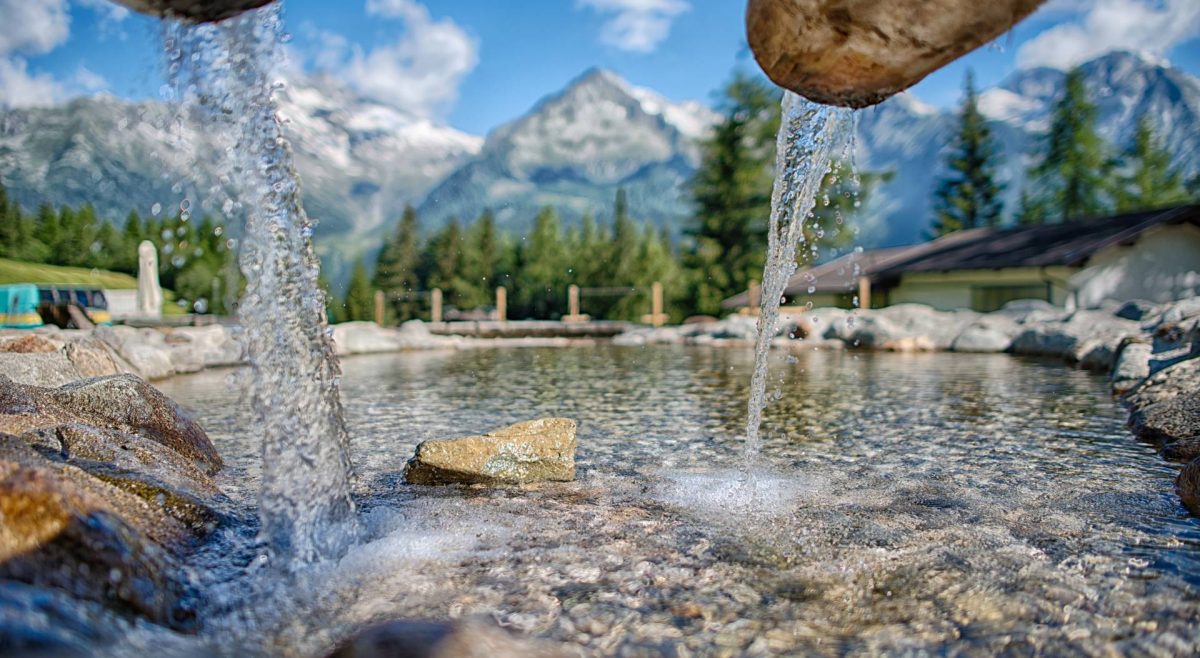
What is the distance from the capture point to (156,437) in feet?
15.1

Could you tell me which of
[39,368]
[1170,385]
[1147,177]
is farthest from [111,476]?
[1147,177]

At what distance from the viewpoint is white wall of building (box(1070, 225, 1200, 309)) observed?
2327 cm

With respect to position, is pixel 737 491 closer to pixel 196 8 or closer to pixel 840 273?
pixel 196 8

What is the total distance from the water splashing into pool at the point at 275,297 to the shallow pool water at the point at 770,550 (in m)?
0.27

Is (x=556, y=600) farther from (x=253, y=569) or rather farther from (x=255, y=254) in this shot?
(x=255, y=254)

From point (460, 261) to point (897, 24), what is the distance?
46848mm

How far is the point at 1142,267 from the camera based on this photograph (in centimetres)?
2345

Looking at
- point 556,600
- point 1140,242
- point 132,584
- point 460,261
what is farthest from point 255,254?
point 460,261

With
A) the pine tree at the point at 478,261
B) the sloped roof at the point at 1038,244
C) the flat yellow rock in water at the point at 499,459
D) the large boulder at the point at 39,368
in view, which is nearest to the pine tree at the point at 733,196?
the sloped roof at the point at 1038,244

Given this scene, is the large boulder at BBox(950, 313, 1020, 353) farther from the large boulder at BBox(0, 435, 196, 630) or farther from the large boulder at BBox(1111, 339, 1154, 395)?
the large boulder at BBox(0, 435, 196, 630)

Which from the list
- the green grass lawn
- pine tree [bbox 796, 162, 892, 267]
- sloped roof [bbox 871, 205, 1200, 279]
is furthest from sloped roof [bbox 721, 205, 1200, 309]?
the green grass lawn

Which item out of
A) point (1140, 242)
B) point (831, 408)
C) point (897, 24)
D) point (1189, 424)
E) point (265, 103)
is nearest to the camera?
point (897, 24)

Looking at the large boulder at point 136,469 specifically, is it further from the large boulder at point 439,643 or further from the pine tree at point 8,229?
the pine tree at point 8,229

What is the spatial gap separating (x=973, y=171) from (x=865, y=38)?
4996 cm
